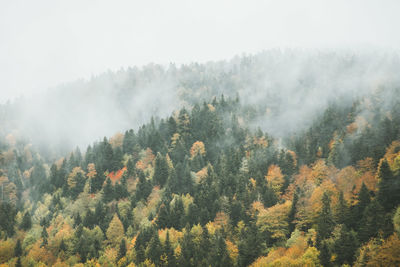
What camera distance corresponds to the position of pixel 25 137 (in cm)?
19375

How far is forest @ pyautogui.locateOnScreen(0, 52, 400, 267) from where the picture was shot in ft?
193

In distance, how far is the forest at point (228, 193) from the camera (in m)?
58.7

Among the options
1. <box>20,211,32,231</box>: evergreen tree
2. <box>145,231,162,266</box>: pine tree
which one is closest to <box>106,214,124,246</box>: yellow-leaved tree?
<box>145,231,162,266</box>: pine tree

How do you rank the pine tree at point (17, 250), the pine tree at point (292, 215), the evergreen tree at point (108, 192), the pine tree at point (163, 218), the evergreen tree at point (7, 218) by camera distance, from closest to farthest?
the pine tree at point (292, 215), the pine tree at point (163, 218), the pine tree at point (17, 250), the evergreen tree at point (7, 218), the evergreen tree at point (108, 192)

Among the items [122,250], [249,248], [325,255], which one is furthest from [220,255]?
[122,250]

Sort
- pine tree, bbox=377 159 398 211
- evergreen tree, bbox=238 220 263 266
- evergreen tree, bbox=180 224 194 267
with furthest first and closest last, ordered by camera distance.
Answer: evergreen tree, bbox=180 224 194 267
evergreen tree, bbox=238 220 263 266
pine tree, bbox=377 159 398 211

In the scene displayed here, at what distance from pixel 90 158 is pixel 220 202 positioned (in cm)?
7305

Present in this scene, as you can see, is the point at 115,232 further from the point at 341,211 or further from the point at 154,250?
the point at 341,211

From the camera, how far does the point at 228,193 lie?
3398 inches

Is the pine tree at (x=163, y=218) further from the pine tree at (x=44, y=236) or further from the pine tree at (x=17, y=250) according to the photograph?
the pine tree at (x=17, y=250)

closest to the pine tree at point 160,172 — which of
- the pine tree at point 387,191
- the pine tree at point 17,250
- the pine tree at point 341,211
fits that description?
the pine tree at point 17,250

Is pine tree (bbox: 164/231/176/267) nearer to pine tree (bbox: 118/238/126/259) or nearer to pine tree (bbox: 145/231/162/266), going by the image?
pine tree (bbox: 145/231/162/266)

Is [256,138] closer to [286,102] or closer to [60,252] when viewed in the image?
[286,102]

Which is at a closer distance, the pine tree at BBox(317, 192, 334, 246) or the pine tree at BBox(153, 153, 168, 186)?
the pine tree at BBox(317, 192, 334, 246)
